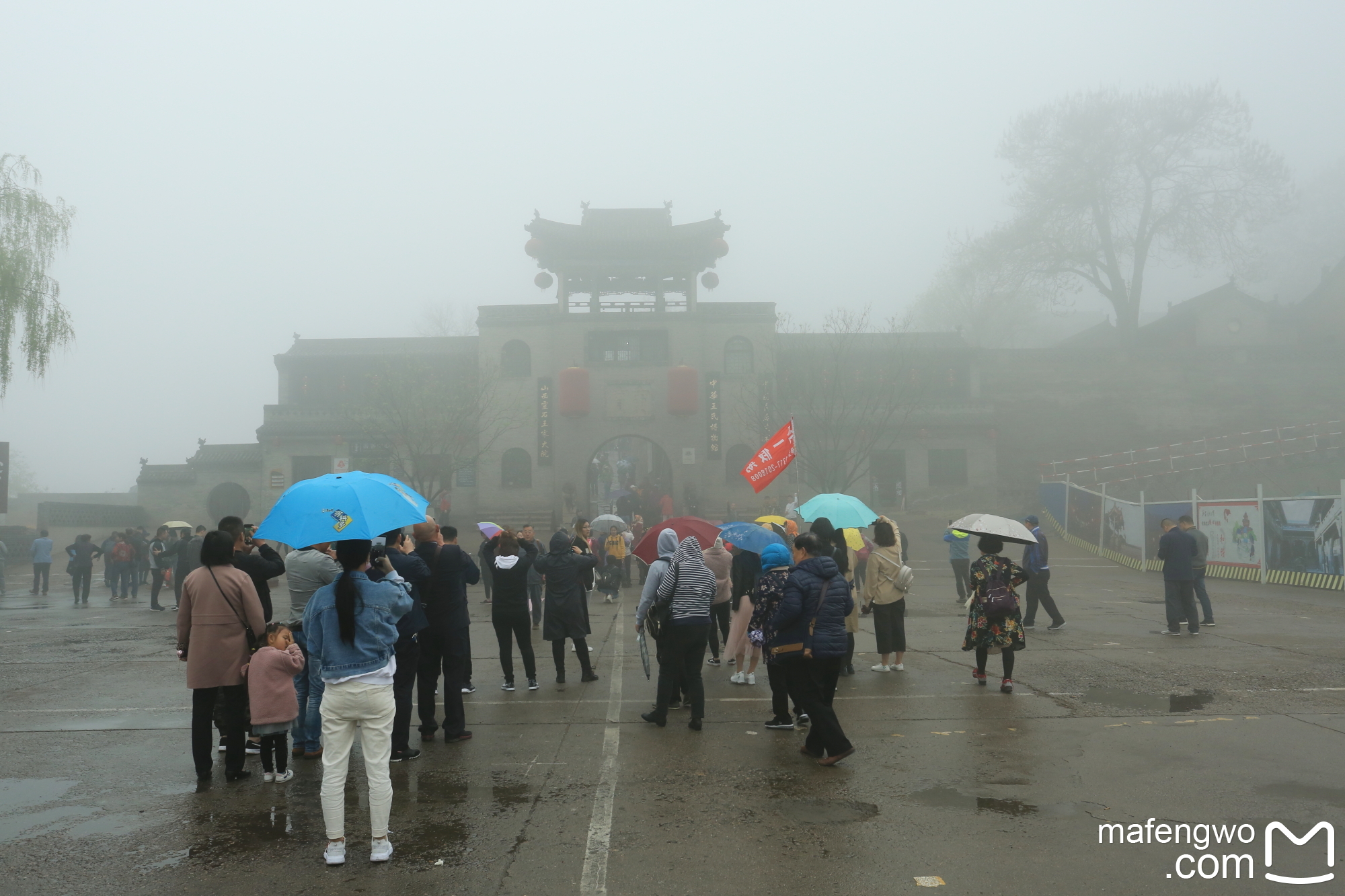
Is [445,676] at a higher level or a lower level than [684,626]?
lower

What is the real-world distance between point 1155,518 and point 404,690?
21.2 metres

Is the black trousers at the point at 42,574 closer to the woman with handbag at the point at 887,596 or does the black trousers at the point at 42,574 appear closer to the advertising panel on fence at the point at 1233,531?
the woman with handbag at the point at 887,596

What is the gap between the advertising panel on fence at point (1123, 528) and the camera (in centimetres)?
2333

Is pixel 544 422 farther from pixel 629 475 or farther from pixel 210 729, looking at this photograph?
pixel 210 729

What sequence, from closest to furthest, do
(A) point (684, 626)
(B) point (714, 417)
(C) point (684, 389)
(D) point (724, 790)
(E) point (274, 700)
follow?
(D) point (724, 790), (E) point (274, 700), (A) point (684, 626), (C) point (684, 389), (B) point (714, 417)

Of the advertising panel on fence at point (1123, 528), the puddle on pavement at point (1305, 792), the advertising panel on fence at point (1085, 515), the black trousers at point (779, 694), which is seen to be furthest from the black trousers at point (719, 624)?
the advertising panel on fence at point (1085, 515)

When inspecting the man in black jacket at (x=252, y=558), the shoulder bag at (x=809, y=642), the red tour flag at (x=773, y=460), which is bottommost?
the shoulder bag at (x=809, y=642)

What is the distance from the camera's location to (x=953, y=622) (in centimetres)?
1386

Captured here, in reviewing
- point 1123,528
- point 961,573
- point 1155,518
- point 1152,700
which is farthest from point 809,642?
point 1123,528

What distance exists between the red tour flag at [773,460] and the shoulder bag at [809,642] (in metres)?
9.79

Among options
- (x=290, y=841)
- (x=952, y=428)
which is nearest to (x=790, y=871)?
(x=290, y=841)

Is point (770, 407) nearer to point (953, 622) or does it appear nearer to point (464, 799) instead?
point (953, 622)

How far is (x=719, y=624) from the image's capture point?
10242 millimetres

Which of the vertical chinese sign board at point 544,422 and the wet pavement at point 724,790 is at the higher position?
the vertical chinese sign board at point 544,422
